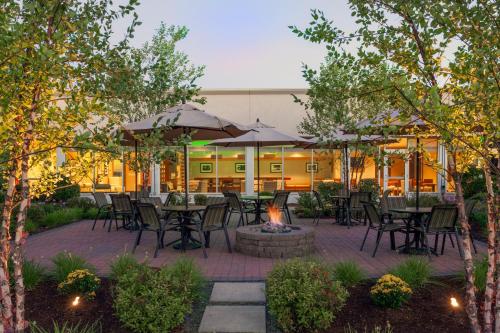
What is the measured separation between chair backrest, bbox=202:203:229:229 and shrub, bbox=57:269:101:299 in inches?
103

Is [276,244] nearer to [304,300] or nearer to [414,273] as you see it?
[414,273]

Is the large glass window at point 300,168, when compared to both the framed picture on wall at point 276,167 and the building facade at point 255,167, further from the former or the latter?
the framed picture on wall at point 276,167

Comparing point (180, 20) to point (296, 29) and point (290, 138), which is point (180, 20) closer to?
point (290, 138)

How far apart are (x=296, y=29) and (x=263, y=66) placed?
53.6 feet

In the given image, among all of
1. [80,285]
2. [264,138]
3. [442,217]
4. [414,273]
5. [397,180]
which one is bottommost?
[80,285]

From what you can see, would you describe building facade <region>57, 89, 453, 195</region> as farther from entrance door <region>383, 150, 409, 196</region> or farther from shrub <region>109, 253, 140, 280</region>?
shrub <region>109, 253, 140, 280</region>

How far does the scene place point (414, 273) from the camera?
4805mm

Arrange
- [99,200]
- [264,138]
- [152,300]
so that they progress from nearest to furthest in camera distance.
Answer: [152,300] < [264,138] < [99,200]

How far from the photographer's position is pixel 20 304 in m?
3.32

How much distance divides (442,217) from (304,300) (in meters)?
3.88

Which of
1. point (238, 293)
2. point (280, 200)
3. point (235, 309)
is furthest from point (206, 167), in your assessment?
point (235, 309)

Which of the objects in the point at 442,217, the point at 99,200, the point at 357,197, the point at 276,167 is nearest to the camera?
the point at 442,217

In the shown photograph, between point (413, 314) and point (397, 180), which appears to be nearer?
point (413, 314)

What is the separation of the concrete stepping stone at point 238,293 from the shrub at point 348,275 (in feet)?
2.92
